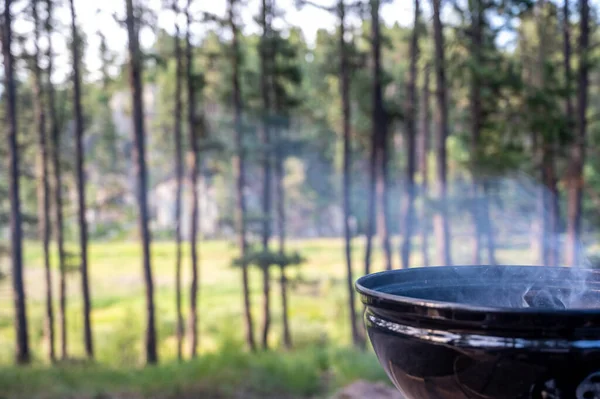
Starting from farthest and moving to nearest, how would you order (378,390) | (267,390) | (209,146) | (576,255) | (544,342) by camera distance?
(209,146) < (576,255) < (267,390) < (378,390) < (544,342)

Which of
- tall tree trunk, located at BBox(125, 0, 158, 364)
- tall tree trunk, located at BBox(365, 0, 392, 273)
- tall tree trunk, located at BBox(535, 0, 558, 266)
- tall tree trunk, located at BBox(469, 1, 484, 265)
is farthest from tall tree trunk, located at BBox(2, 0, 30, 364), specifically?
tall tree trunk, located at BBox(535, 0, 558, 266)

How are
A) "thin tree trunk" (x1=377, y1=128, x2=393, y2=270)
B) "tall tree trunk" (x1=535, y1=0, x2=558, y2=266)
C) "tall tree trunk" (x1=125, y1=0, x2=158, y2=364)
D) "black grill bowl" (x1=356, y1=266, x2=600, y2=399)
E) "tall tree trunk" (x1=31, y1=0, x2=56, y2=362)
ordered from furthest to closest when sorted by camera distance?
"tall tree trunk" (x1=31, y1=0, x2=56, y2=362) < "thin tree trunk" (x1=377, y1=128, x2=393, y2=270) < "tall tree trunk" (x1=535, y1=0, x2=558, y2=266) < "tall tree trunk" (x1=125, y1=0, x2=158, y2=364) < "black grill bowl" (x1=356, y1=266, x2=600, y2=399)

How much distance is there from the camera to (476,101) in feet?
42.0

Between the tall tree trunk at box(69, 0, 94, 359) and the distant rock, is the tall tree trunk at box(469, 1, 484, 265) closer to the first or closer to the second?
the distant rock

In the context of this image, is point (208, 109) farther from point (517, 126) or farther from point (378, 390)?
point (378, 390)

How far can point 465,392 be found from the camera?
4.77 feet

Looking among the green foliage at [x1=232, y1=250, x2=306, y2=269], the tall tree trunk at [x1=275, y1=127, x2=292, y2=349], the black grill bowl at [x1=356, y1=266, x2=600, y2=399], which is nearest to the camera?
the black grill bowl at [x1=356, y1=266, x2=600, y2=399]

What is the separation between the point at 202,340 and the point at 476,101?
14647 millimetres

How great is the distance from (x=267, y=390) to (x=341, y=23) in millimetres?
8128

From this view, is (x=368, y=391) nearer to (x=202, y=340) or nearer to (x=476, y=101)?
(x=476, y=101)

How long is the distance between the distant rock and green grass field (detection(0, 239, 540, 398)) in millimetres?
569

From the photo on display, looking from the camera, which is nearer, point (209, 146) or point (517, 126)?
point (517, 126)

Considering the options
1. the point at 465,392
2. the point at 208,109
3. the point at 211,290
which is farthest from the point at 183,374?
the point at 211,290

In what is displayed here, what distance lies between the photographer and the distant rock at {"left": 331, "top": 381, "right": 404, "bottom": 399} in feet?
Result: 24.7
